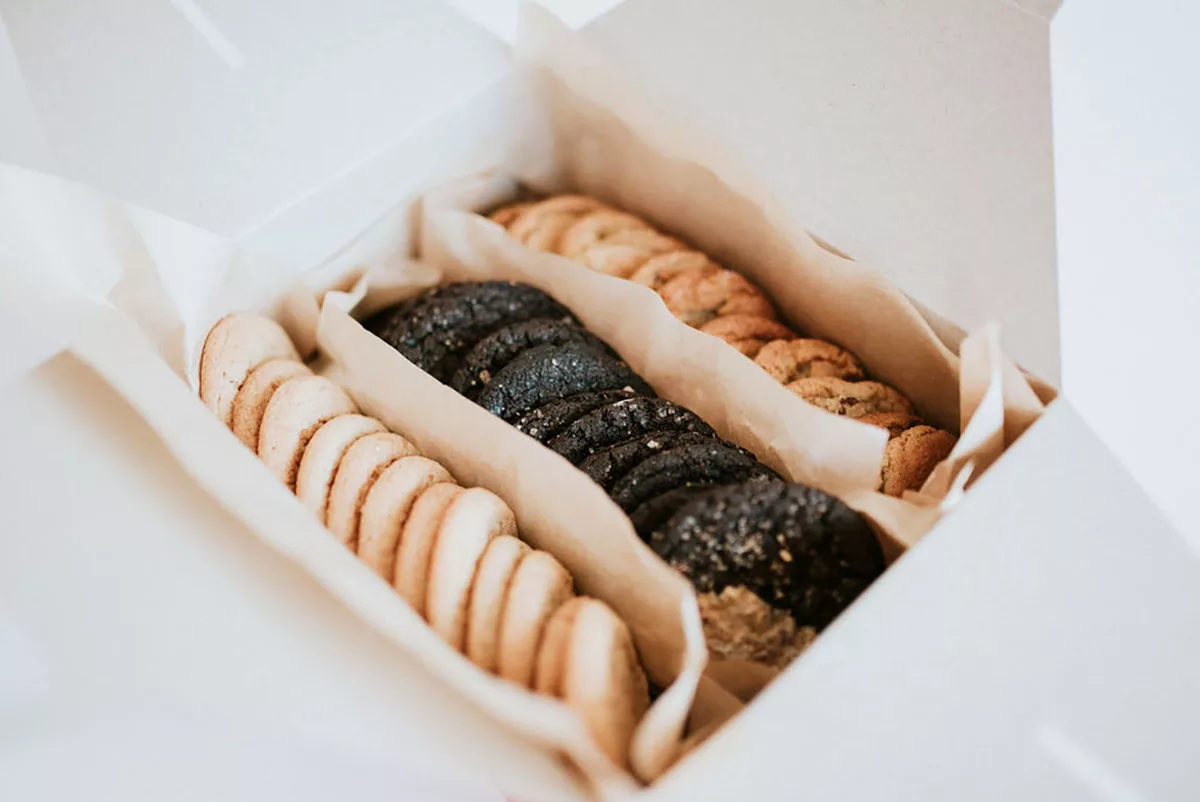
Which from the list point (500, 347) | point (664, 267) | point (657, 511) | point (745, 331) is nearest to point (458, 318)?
point (500, 347)

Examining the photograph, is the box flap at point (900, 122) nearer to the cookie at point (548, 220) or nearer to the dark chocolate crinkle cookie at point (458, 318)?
the cookie at point (548, 220)

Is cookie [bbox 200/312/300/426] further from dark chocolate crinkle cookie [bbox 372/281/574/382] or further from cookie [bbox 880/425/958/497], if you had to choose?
cookie [bbox 880/425/958/497]

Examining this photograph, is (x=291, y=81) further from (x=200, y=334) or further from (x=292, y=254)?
(x=200, y=334)

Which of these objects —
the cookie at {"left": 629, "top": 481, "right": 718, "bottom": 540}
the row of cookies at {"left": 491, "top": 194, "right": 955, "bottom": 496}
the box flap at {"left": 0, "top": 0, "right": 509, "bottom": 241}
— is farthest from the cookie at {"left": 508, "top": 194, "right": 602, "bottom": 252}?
the cookie at {"left": 629, "top": 481, "right": 718, "bottom": 540}

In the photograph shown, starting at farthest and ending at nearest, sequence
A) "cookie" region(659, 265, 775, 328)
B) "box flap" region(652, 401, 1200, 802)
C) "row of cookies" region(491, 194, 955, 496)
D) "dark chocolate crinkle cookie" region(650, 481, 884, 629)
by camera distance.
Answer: "cookie" region(659, 265, 775, 328) < "row of cookies" region(491, 194, 955, 496) < "dark chocolate crinkle cookie" region(650, 481, 884, 629) < "box flap" region(652, 401, 1200, 802)

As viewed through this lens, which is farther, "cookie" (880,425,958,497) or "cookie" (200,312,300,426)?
"cookie" (200,312,300,426)

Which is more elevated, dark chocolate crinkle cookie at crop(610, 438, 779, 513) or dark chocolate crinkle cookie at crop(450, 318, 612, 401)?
dark chocolate crinkle cookie at crop(610, 438, 779, 513)

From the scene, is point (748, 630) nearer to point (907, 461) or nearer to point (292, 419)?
point (907, 461)

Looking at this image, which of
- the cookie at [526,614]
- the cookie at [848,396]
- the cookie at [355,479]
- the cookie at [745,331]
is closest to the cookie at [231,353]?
the cookie at [355,479]
